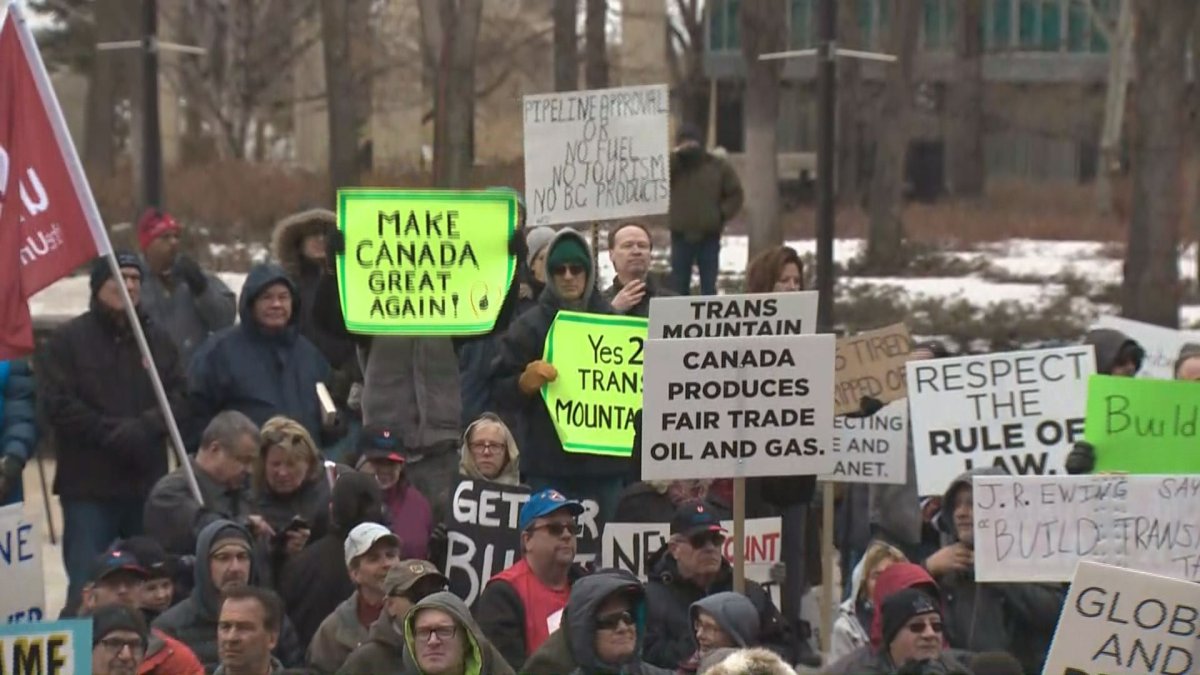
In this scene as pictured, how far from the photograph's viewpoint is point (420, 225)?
10.8 metres

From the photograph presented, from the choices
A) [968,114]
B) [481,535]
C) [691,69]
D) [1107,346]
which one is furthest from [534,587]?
[691,69]

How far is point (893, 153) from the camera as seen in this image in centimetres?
3117

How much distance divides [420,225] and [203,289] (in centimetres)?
302

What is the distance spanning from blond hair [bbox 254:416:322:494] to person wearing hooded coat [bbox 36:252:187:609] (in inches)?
66.4

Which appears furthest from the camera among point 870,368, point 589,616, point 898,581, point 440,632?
point 870,368

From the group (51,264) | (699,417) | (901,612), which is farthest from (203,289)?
(901,612)

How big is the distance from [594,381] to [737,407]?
1.82m

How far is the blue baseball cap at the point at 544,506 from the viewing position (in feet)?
28.3

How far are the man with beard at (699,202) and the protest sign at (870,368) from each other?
243 inches

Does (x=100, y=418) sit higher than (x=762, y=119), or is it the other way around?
(x=762, y=119)

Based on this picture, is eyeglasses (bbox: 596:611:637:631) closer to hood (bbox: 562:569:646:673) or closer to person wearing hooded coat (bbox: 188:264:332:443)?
hood (bbox: 562:569:646:673)

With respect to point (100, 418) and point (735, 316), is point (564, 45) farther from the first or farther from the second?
point (735, 316)

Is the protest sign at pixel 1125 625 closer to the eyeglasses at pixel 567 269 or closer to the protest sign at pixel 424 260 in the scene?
the eyeglasses at pixel 567 269

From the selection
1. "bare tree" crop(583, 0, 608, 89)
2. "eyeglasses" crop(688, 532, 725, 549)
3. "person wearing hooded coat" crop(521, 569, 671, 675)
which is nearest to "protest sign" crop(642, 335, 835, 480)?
"eyeglasses" crop(688, 532, 725, 549)
